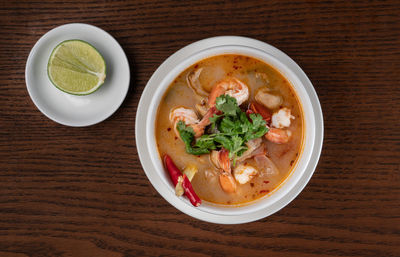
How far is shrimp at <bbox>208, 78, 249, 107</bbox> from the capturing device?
73.6 inches

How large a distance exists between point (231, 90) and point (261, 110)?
0.18 m

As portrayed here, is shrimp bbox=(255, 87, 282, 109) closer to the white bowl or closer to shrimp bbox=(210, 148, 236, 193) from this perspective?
the white bowl

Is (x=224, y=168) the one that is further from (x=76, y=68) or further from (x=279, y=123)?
(x=76, y=68)

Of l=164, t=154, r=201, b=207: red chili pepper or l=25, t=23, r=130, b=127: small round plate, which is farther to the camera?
l=25, t=23, r=130, b=127: small round plate

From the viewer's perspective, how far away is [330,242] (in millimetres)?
2143

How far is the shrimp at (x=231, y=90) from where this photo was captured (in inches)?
73.6

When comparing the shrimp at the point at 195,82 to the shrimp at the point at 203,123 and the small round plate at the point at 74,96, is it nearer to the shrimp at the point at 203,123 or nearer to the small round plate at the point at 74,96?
the shrimp at the point at 203,123

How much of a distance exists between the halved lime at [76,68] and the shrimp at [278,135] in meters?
0.89

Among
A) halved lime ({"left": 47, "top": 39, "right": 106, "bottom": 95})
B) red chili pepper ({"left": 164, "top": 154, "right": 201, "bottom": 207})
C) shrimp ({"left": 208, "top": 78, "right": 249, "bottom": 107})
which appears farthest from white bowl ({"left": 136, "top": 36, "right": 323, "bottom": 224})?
halved lime ({"left": 47, "top": 39, "right": 106, "bottom": 95})

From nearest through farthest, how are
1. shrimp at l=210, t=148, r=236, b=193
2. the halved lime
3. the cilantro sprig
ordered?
the cilantro sprig, shrimp at l=210, t=148, r=236, b=193, the halved lime

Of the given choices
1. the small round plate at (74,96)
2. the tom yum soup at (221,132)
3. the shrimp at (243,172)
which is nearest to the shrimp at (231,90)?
the tom yum soup at (221,132)

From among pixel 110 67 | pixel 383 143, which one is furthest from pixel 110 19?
pixel 383 143

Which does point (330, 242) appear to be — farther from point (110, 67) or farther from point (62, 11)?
point (62, 11)

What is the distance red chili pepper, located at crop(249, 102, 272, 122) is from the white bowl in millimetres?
174
